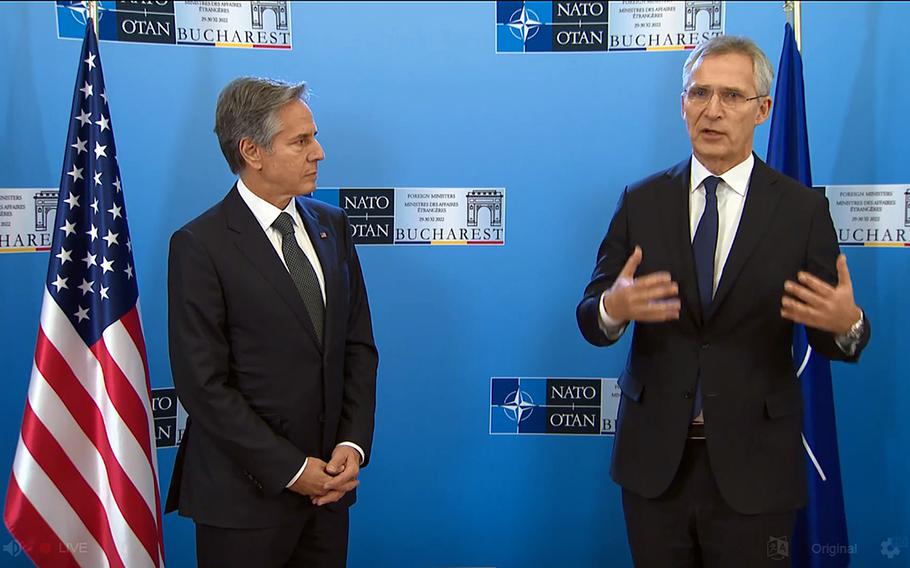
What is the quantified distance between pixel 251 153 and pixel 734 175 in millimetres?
1156

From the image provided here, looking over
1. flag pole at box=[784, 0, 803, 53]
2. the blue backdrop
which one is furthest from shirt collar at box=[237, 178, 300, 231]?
flag pole at box=[784, 0, 803, 53]

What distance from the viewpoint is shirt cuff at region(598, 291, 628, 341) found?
1.74 meters

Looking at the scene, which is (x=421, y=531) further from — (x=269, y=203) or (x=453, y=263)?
(x=269, y=203)

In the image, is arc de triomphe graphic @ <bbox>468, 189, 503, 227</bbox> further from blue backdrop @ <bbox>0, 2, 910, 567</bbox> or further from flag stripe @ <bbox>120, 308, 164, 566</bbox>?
flag stripe @ <bbox>120, 308, 164, 566</bbox>

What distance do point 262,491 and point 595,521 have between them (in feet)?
5.11

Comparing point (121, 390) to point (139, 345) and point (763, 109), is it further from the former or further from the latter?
point (763, 109)

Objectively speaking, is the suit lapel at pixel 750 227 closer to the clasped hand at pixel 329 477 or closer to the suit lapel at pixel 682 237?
the suit lapel at pixel 682 237

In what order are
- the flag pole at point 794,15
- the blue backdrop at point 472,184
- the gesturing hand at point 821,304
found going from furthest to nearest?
the blue backdrop at point 472,184
the flag pole at point 794,15
the gesturing hand at point 821,304

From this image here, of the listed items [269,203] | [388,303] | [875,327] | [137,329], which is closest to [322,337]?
[269,203]

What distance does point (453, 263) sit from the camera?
112 inches

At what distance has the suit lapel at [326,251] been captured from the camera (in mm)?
1873

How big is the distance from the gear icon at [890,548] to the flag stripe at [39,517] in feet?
9.00

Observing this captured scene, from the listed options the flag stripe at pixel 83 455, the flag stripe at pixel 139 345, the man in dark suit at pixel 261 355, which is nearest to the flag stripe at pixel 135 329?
→ the flag stripe at pixel 139 345

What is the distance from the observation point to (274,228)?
1.89m
